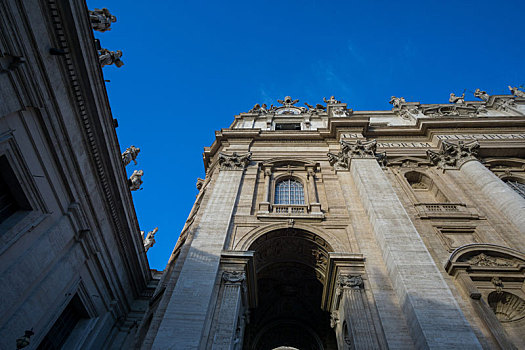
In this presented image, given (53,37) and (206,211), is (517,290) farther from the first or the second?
(53,37)

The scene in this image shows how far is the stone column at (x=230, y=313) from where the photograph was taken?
28.3 ft

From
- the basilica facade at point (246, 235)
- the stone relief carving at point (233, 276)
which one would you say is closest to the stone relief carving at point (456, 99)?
the basilica facade at point (246, 235)

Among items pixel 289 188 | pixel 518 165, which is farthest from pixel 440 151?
pixel 289 188

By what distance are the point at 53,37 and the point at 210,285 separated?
8.83 meters

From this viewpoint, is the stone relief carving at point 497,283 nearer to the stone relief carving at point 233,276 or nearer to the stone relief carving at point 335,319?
the stone relief carving at point 335,319

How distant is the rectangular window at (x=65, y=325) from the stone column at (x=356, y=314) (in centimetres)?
936

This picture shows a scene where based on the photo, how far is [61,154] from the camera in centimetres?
956

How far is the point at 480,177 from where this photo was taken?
14.4m

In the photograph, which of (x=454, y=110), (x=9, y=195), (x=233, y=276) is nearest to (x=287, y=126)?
(x=454, y=110)

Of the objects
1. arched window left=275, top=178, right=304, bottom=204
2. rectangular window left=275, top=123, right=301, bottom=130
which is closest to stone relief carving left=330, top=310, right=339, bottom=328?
arched window left=275, top=178, right=304, bottom=204

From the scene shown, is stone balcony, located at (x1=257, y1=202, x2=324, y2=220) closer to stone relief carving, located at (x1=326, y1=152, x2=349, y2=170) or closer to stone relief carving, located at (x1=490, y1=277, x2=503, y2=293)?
stone relief carving, located at (x1=326, y1=152, x2=349, y2=170)

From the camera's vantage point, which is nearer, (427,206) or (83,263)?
(83,263)

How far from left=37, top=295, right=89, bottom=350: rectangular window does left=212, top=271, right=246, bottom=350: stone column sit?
217 inches

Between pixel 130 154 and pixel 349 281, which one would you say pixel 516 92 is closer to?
pixel 349 281
